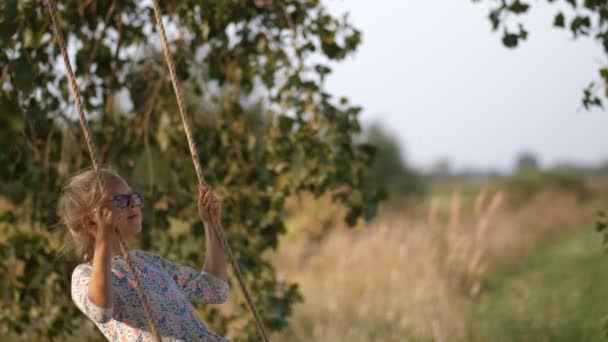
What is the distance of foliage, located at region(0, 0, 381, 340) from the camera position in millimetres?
3096

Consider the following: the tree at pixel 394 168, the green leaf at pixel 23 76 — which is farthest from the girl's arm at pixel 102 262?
the tree at pixel 394 168

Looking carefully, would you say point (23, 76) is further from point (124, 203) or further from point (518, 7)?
point (518, 7)

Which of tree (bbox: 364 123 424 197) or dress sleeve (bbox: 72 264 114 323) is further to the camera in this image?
tree (bbox: 364 123 424 197)

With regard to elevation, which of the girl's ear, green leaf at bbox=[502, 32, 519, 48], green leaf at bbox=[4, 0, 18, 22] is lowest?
the girl's ear

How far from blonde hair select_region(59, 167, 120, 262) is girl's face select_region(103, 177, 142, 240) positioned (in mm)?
24

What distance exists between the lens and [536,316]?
644 centimetres

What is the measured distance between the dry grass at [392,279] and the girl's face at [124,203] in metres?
3.09

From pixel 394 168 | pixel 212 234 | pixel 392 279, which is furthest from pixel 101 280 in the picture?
pixel 394 168

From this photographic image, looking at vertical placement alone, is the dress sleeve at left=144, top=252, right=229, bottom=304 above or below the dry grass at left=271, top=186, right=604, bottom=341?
above

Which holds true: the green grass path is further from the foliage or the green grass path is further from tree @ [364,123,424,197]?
tree @ [364,123,424,197]

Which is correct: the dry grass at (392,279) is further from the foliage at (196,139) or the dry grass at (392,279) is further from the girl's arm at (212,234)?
the girl's arm at (212,234)

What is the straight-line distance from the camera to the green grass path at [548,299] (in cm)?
591

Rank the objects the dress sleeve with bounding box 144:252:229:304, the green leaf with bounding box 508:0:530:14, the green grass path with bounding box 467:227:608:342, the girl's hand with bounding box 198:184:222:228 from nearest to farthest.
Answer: the girl's hand with bounding box 198:184:222:228, the dress sleeve with bounding box 144:252:229:304, the green leaf with bounding box 508:0:530:14, the green grass path with bounding box 467:227:608:342

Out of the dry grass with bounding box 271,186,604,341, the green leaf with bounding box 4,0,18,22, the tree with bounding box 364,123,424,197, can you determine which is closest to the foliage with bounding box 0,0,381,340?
the green leaf with bounding box 4,0,18,22
